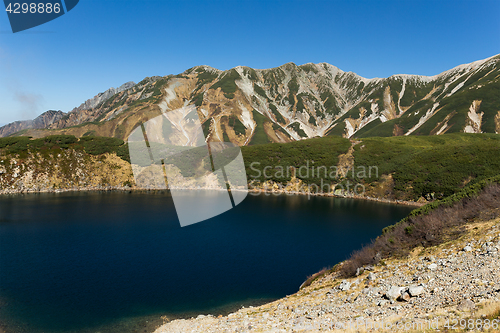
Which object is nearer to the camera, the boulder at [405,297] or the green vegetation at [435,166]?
the boulder at [405,297]

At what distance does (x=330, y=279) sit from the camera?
23.4 m

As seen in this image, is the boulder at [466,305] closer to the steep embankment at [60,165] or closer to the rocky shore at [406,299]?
the rocky shore at [406,299]

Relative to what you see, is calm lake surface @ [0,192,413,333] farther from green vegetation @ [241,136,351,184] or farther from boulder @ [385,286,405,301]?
green vegetation @ [241,136,351,184]

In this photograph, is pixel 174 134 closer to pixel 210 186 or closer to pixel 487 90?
pixel 210 186

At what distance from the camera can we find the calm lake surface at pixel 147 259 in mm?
23500

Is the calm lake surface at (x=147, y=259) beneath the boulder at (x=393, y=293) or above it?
beneath

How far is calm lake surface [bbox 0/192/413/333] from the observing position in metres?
23.5

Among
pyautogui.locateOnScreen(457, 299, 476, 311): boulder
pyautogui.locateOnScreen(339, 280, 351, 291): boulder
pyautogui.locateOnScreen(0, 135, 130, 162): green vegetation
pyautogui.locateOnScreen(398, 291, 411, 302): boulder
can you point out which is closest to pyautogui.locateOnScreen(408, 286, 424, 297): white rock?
pyautogui.locateOnScreen(398, 291, 411, 302): boulder

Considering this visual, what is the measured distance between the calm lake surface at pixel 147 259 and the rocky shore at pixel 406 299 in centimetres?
596

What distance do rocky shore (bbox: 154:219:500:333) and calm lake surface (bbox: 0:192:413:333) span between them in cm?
596

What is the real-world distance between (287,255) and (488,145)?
83.0 meters

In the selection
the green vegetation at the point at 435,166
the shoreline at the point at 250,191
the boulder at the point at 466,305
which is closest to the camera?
the boulder at the point at 466,305

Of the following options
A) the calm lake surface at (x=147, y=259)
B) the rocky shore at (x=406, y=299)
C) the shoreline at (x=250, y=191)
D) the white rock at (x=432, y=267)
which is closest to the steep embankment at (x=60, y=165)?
the shoreline at (x=250, y=191)

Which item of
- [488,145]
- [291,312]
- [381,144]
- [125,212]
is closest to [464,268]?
[291,312]
